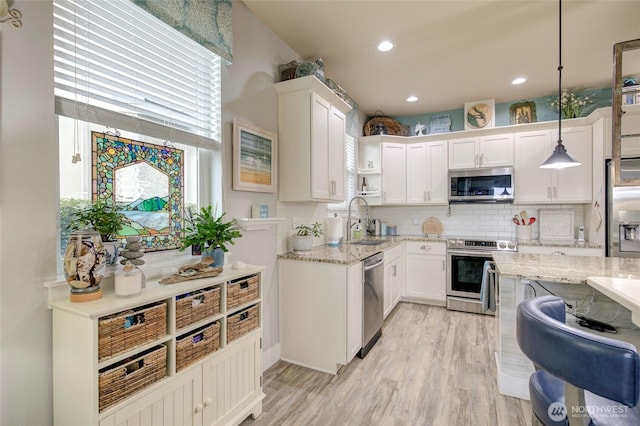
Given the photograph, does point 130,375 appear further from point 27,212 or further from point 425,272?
point 425,272

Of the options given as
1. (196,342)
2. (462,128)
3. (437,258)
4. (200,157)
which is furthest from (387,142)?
(196,342)

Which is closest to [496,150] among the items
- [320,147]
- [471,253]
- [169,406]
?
[471,253]

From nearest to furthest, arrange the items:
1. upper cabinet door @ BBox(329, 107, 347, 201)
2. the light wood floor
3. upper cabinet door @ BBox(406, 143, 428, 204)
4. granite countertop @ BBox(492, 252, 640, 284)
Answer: granite countertop @ BBox(492, 252, 640, 284), the light wood floor, upper cabinet door @ BBox(329, 107, 347, 201), upper cabinet door @ BBox(406, 143, 428, 204)

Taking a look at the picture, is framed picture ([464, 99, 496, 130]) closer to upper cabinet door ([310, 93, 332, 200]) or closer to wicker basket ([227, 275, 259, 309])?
upper cabinet door ([310, 93, 332, 200])

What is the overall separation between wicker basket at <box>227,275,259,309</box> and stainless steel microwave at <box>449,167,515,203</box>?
11.1 ft

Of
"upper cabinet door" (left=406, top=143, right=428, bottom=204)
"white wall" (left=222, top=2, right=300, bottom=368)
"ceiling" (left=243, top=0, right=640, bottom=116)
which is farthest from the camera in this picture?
"upper cabinet door" (left=406, top=143, right=428, bottom=204)

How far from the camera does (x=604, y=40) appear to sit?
2.73 meters

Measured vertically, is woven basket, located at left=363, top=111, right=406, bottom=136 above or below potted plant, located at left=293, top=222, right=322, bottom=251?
above

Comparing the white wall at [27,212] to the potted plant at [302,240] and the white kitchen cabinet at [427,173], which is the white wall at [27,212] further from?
Answer: the white kitchen cabinet at [427,173]

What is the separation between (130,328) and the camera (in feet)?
3.96

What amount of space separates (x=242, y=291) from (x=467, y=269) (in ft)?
10.5

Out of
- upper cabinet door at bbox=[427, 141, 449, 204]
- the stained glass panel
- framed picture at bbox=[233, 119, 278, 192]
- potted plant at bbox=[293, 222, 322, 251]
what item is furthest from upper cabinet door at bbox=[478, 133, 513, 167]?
the stained glass panel

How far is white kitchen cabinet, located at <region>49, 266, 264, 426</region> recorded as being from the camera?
3.67 feet

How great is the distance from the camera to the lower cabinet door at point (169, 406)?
119cm
